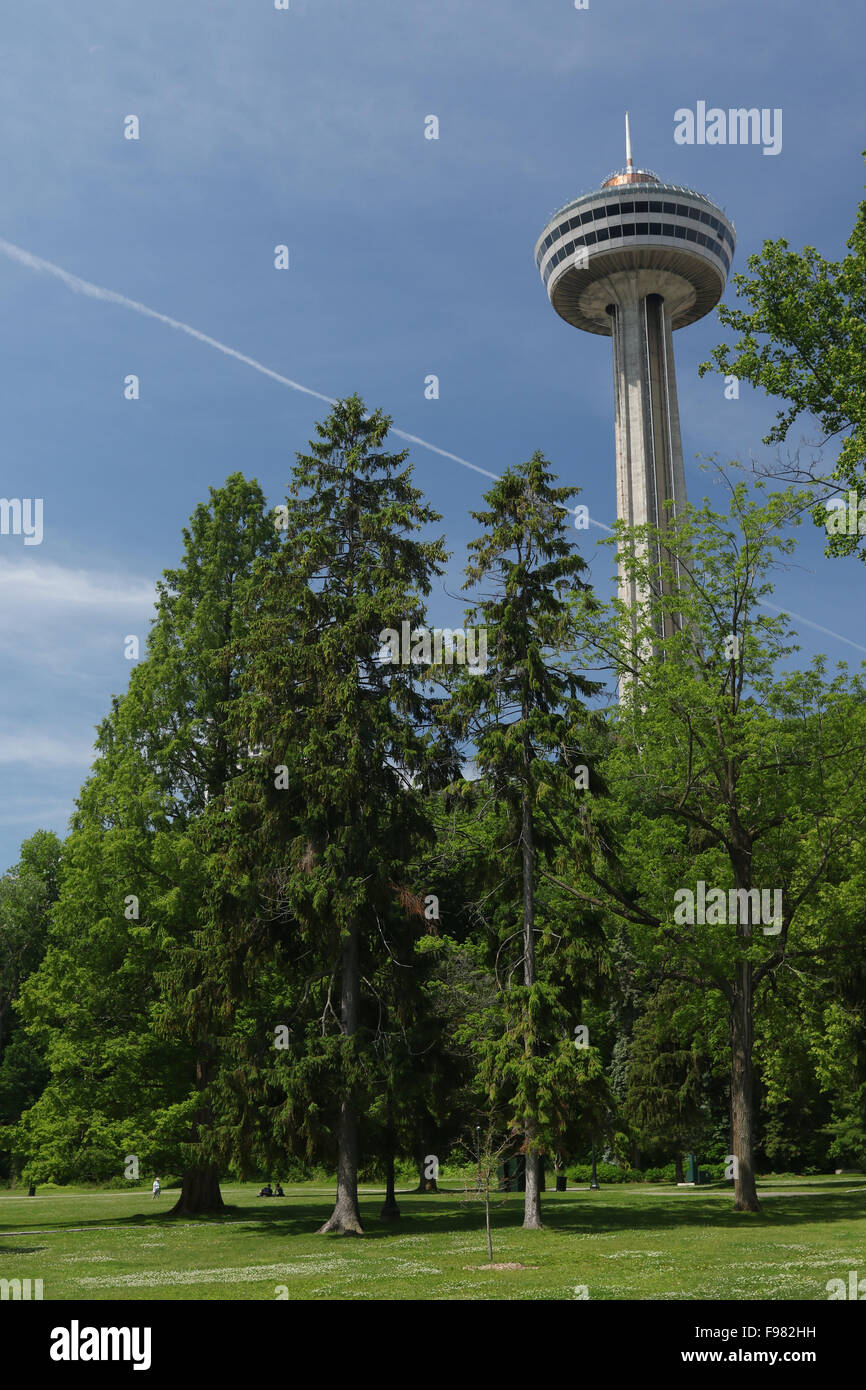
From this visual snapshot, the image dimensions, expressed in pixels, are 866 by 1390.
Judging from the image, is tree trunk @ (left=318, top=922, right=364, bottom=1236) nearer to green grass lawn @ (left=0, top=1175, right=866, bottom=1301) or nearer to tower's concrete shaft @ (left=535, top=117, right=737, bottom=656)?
green grass lawn @ (left=0, top=1175, right=866, bottom=1301)

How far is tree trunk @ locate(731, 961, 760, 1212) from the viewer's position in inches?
1065

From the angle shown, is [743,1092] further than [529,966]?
Yes

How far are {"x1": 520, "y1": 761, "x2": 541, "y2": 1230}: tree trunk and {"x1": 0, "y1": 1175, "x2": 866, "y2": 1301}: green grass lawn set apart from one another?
0.58 meters

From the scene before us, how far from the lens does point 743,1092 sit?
27703 mm

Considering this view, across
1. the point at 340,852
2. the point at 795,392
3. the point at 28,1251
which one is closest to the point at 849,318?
the point at 795,392

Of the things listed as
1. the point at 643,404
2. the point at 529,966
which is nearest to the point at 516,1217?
the point at 529,966

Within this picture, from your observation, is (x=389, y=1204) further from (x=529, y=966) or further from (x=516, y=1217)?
(x=529, y=966)

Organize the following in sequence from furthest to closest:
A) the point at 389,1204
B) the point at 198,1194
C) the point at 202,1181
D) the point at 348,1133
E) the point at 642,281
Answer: the point at 642,281
the point at 198,1194
the point at 202,1181
the point at 389,1204
the point at 348,1133

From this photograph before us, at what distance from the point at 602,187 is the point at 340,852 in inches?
3766

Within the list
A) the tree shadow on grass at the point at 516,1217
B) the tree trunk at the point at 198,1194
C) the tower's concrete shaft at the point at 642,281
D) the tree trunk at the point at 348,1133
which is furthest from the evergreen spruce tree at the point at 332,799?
the tower's concrete shaft at the point at 642,281

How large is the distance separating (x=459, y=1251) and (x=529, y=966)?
279 inches

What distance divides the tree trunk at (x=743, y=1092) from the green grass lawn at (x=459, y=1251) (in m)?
0.76

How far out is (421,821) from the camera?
89.9 feet

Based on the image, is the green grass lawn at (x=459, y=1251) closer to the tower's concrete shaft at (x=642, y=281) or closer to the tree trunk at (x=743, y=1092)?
the tree trunk at (x=743, y=1092)
